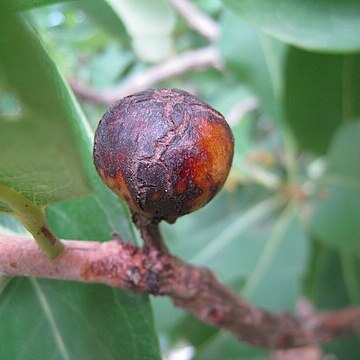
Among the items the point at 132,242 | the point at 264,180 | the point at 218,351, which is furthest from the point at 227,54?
the point at 132,242

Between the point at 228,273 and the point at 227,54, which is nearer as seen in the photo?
the point at 227,54

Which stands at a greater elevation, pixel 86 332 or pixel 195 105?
pixel 195 105

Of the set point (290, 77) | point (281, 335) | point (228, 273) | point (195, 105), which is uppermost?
point (195, 105)

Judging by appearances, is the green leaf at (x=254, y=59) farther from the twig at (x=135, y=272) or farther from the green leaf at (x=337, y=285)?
the twig at (x=135, y=272)

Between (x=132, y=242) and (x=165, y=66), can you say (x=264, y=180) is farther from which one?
(x=132, y=242)

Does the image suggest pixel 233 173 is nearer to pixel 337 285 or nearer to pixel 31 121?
pixel 337 285

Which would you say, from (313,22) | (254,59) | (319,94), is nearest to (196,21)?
(254,59)

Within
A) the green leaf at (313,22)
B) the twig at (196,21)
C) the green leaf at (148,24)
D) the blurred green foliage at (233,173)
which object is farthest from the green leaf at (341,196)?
the twig at (196,21)
